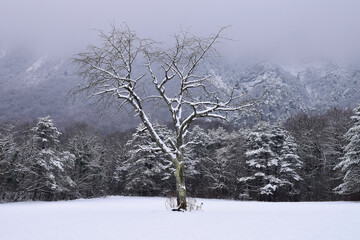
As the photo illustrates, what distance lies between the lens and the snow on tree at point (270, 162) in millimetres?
28984

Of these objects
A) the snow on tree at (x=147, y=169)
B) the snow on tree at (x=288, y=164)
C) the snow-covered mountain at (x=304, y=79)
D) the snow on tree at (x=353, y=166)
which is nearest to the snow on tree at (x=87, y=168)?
the snow on tree at (x=147, y=169)

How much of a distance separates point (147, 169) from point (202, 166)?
7.45 meters

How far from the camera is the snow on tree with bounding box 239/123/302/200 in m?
29.0

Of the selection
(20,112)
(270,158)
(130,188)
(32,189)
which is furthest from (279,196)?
(20,112)

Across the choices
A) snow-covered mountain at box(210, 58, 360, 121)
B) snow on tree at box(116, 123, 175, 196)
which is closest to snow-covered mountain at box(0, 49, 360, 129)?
snow-covered mountain at box(210, 58, 360, 121)

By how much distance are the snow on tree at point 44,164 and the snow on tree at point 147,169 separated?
9447 mm

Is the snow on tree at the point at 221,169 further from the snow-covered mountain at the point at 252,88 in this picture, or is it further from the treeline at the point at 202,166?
the snow-covered mountain at the point at 252,88

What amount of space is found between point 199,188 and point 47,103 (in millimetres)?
103681

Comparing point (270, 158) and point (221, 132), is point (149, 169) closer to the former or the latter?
point (221, 132)

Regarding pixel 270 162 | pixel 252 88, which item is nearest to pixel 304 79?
pixel 252 88

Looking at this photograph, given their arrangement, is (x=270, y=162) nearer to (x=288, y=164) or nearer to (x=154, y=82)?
(x=288, y=164)

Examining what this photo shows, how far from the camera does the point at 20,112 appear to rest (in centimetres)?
10894

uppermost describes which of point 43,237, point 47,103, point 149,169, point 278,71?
point 278,71

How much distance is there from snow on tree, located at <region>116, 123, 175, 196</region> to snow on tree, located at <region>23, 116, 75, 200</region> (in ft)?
31.0
